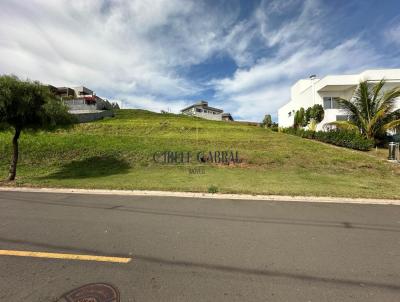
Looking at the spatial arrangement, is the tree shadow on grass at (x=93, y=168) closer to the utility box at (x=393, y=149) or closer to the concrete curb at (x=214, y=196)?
the concrete curb at (x=214, y=196)

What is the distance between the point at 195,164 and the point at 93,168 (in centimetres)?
654

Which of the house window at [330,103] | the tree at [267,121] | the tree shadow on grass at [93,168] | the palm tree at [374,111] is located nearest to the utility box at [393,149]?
the palm tree at [374,111]

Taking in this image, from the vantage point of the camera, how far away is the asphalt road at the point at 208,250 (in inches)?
108

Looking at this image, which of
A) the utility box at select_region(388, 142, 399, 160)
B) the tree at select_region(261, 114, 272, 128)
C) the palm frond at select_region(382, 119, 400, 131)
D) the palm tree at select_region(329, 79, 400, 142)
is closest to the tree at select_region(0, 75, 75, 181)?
the utility box at select_region(388, 142, 399, 160)

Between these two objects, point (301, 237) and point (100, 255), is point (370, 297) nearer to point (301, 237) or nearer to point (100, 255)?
point (301, 237)

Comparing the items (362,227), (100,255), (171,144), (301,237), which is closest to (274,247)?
(301,237)

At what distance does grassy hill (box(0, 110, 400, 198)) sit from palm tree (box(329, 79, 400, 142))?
4091 millimetres

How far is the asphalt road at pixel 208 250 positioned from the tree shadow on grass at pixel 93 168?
6188 mm

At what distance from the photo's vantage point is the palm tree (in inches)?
695

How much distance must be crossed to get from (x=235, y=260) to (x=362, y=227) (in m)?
3.28

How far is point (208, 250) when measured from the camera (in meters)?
3.75

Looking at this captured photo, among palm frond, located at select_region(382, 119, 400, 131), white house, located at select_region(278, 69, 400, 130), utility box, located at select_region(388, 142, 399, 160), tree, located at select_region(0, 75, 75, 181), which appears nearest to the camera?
tree, located at select_region(0, 75, 75, 181)

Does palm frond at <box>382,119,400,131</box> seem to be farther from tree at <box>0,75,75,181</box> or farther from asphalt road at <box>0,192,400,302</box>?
tree at <box>0,75,75,181</box>

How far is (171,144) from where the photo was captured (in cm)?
1958
